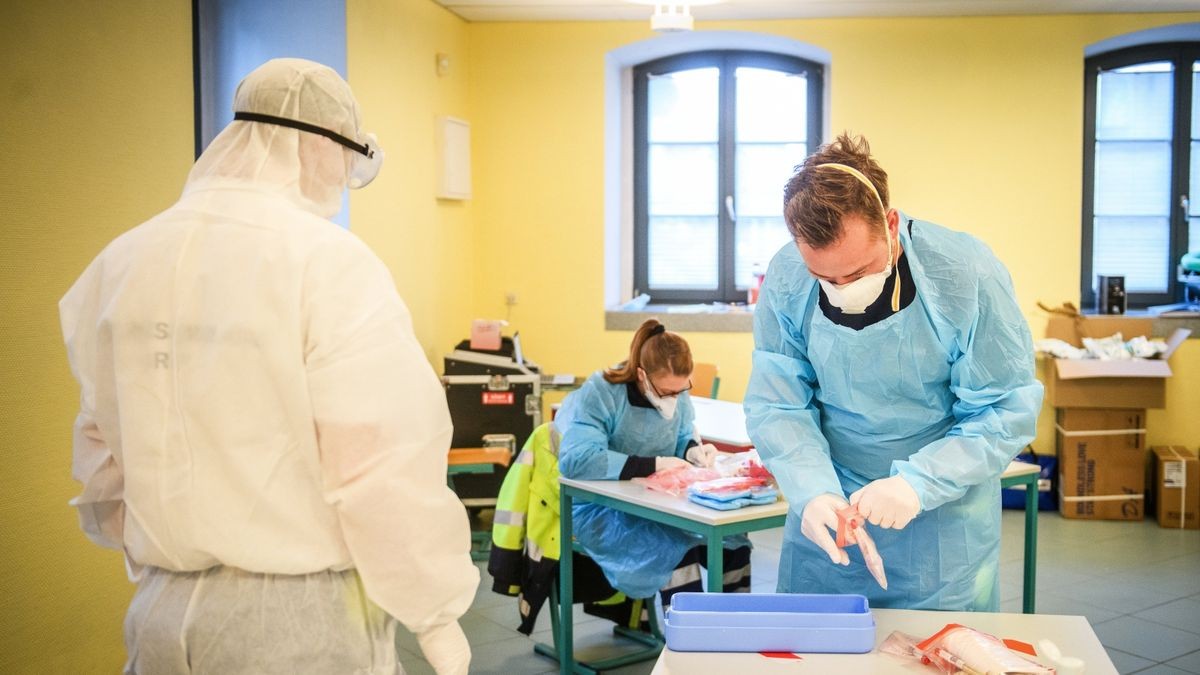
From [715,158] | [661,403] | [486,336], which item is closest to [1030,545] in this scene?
[661,403]

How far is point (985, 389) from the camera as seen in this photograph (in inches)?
84.5

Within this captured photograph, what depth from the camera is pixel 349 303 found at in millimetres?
1670

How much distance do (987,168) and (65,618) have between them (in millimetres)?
5009

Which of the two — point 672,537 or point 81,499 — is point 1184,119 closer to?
point 672,537

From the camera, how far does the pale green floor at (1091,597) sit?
4.02 meters

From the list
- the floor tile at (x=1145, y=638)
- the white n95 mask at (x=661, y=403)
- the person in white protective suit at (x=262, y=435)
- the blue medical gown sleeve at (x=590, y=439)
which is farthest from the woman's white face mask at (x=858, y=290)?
the floor tile at (x=1145, y=638)

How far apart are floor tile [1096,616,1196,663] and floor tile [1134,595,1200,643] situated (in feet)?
0.16

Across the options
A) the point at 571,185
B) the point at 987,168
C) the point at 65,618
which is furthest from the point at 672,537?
the point at 987,168

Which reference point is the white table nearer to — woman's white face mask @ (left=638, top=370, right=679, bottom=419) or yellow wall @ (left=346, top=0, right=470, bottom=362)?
woman's white face mask @ (left=638, top=370, right=679, bottom=419)

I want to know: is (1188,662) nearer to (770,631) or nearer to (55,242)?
(770,631)

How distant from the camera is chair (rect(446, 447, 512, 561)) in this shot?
5184 mm

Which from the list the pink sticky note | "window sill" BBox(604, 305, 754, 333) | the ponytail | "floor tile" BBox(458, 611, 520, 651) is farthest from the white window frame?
the ponytail

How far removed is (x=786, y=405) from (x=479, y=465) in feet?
10.1

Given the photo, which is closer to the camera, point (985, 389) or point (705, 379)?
point (985, 389)
